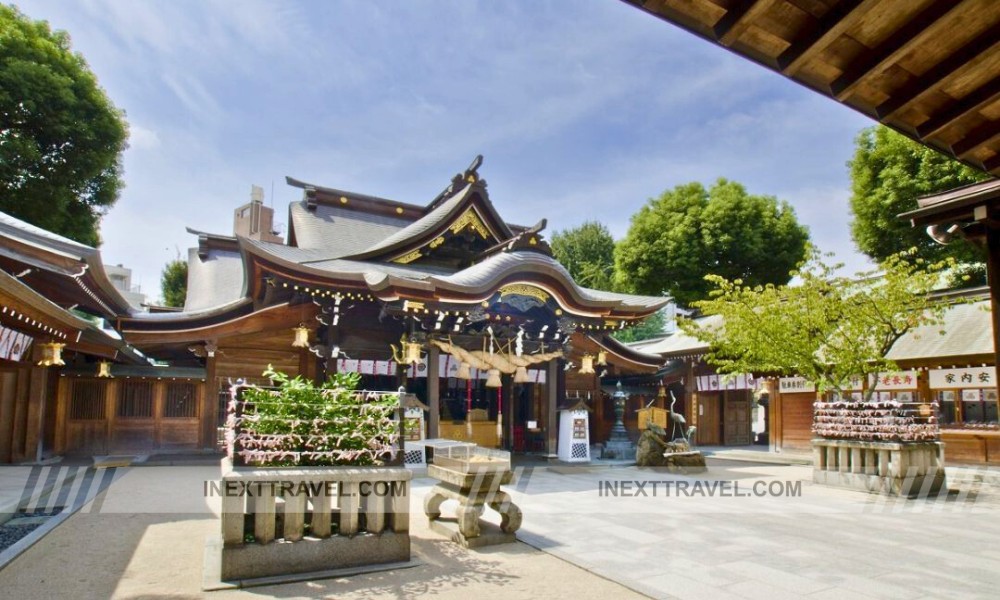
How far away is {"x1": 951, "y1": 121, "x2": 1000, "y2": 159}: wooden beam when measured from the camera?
3131 millimetres

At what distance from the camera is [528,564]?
20.5ft

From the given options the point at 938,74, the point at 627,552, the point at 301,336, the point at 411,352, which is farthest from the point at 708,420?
the point at 938,74

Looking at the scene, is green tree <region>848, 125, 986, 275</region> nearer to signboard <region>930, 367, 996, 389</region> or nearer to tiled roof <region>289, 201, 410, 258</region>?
signboard <region>930, 367, 996, 389</region>

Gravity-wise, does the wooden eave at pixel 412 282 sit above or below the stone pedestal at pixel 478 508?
above

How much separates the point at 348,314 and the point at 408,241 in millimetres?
2691

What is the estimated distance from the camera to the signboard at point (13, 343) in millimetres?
10648

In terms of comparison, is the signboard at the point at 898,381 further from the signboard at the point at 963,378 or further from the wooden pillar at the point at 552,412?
the wooden pillar at the point at 552,412

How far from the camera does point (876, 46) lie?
8.94 ft

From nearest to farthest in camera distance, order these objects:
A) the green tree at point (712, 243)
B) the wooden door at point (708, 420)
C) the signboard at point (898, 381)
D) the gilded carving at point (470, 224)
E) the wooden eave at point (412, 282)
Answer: the wooden eave at point (412, 282)
the gilded carving at point (470, 224)
the signboard at point (898, 381)
the wooden door at point (708, 420)
the green tree at point (712, 243)

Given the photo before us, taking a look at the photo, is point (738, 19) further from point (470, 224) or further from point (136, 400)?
point (136, 400)

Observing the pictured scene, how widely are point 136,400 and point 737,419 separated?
20962mm

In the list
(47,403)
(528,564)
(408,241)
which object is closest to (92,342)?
(47,403)

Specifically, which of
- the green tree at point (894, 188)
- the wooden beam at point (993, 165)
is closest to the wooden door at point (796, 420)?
the green tree at point (894, 188)

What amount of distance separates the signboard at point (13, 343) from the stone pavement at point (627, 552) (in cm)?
313
